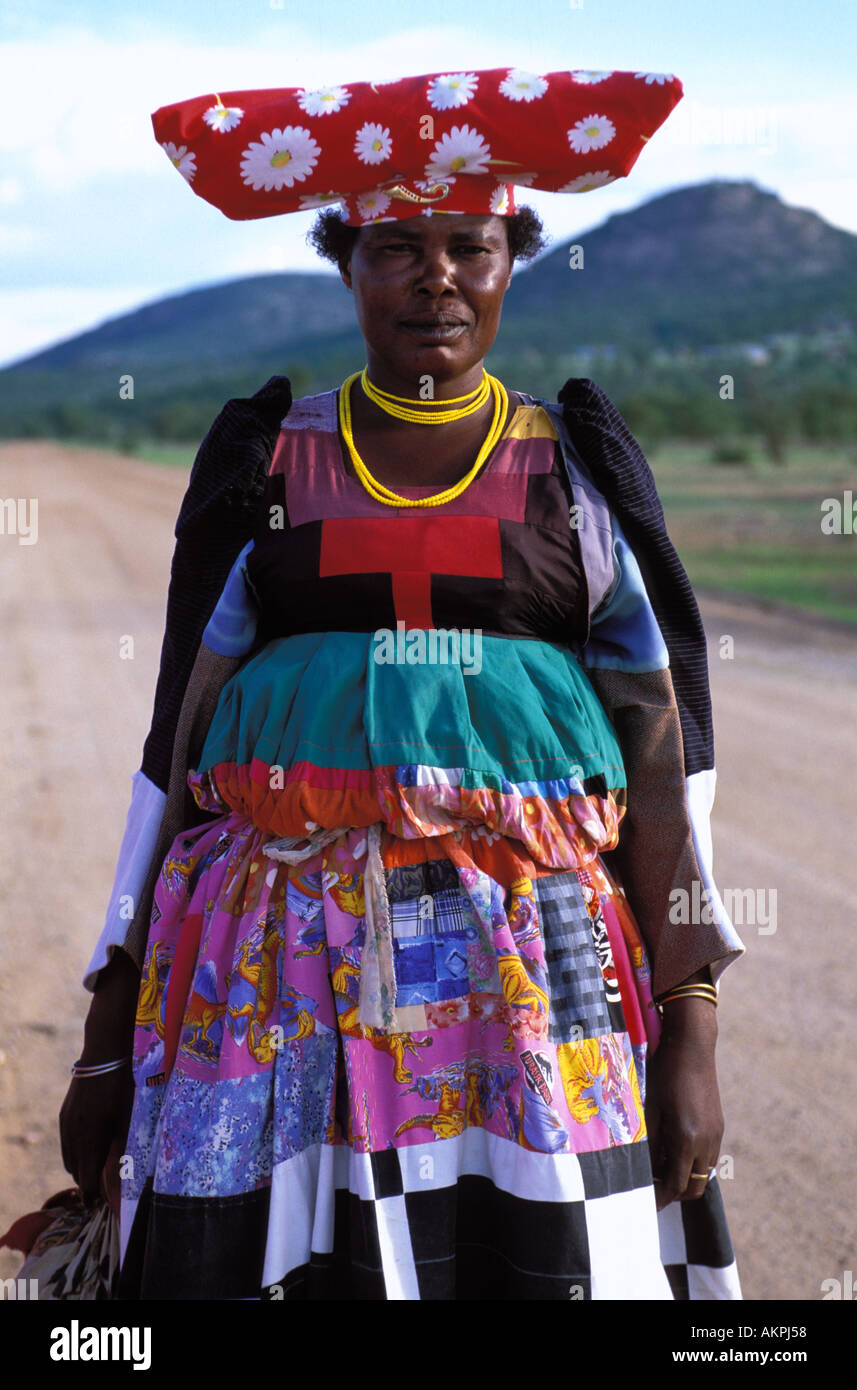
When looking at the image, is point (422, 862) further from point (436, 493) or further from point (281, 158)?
point (281, 158)

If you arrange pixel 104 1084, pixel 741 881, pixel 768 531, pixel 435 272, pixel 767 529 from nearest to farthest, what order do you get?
1. pixel 435 272
2. pixel 104 1084
3. pixel 741 881
4. pixel 768 531
5. pixel 767 529

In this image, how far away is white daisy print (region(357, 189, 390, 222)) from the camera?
190cm

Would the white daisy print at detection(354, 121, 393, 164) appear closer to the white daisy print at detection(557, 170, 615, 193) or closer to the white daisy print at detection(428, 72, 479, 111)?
the white daisy print at detection(428, 72, 479, 111)

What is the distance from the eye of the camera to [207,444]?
79.7 inches

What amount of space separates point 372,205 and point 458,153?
0.15 metres

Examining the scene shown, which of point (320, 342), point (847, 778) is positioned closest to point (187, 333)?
point (320, 342)

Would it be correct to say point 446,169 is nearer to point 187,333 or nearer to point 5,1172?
point 5,1172

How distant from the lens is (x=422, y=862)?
181cm

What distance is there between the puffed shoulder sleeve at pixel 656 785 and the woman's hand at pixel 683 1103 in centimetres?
6

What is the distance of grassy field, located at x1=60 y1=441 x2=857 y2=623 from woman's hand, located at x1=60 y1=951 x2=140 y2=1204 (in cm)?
945

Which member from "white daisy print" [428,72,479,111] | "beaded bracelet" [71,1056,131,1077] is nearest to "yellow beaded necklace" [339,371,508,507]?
"white daisy print" [428,72,479,111]

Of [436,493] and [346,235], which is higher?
[346,235]

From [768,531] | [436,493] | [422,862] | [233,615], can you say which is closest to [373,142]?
[436,493]

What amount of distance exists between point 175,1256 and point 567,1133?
0.54m
